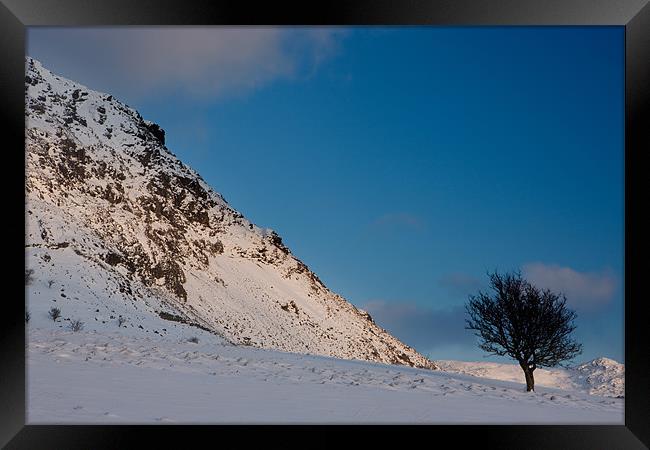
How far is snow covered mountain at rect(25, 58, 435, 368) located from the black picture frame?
27489 millimetres

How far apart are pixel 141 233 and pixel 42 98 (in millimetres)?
17273

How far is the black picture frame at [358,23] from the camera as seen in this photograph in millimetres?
5266

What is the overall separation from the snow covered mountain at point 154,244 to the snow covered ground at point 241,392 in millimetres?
22089

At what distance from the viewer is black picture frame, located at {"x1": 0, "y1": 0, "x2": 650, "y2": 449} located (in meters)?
5.27

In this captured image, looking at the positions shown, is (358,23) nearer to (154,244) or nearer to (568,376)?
(568,376)

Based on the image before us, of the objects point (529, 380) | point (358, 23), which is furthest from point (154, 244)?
point (358, 23)

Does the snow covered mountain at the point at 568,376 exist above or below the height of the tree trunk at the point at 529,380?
below

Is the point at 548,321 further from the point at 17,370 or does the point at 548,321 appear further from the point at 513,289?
the point at 17,370

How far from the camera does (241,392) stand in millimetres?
8141

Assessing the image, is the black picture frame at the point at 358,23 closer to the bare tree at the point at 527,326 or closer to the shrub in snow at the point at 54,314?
the bare tree at the point at 527,326

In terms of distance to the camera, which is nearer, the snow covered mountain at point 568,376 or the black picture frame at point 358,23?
the black picture frame at point 358,23

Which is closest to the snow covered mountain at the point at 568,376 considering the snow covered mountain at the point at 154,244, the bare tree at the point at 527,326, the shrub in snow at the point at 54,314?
the bare tree at the point at 527,326

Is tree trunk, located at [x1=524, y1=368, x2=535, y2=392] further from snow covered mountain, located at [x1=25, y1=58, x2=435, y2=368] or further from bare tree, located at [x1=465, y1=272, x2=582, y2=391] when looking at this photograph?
snow covered mountain, located at [x1=25, y1=58, x2=435, y2=368]

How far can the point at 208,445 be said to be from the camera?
17.7ft
